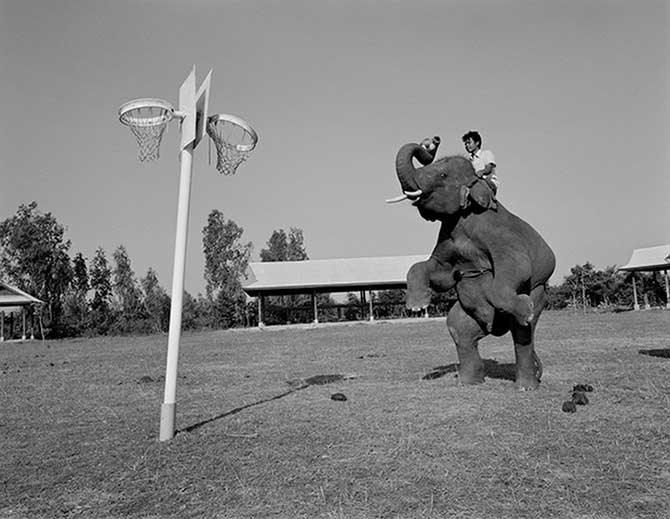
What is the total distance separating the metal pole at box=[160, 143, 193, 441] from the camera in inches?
227

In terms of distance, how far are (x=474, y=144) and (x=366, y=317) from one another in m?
39.5

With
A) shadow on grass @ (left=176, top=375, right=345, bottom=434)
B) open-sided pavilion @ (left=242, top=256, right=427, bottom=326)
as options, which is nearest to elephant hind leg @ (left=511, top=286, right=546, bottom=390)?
shadow on grass @ (left=176, top=375, right=345, bottom=434)

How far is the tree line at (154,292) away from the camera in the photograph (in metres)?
48.4

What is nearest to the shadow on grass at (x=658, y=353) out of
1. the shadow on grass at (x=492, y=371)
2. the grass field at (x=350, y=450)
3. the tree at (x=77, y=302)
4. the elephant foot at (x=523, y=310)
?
the grass field at (x=350, y=450)

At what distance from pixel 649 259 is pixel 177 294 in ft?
160

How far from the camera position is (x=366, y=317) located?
47.7 metres

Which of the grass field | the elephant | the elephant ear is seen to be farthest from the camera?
the elephant ear

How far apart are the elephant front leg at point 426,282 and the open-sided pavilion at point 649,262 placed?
132 ft

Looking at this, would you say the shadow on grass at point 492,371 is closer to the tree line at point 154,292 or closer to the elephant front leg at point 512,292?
the elephant front leg at point 512,292

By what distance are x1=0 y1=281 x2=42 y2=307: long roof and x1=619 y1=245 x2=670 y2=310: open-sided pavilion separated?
141 feet

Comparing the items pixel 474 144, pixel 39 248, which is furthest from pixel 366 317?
pixel 474 144

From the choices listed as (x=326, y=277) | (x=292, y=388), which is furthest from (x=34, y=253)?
(x=292, y=388)

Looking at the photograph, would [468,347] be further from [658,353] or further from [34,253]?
[34,253]

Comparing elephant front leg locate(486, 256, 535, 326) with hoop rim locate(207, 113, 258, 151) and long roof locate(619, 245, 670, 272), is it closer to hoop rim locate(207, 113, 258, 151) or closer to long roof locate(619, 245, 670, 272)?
hoop rim locate(207, 113, 258, 151)
